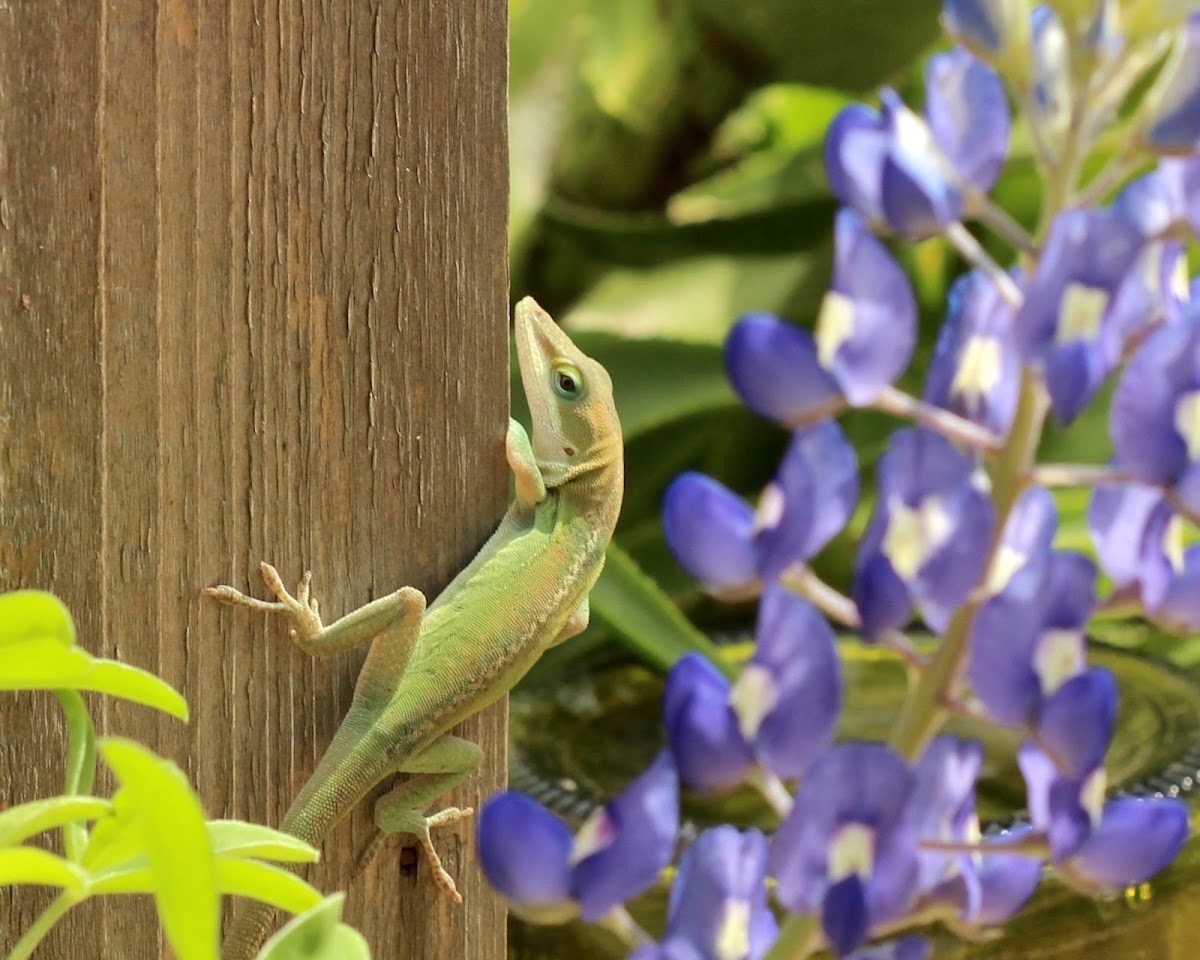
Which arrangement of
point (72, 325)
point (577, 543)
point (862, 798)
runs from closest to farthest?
point (862, 798)
point (72, 325)
point (577, 543)

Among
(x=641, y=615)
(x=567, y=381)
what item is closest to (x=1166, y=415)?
(x=567, y=381)

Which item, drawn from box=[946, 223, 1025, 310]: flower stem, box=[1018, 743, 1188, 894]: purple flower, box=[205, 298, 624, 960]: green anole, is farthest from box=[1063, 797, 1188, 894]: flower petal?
box=[205, 298, 624, 960]: green anole

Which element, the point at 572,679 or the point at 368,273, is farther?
the point at 572,679

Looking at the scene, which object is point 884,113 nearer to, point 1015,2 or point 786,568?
point 1015,2

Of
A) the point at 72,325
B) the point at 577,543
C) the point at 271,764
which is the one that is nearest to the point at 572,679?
the point at 577,543

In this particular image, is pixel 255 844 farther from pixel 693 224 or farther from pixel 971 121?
pixel 693 224

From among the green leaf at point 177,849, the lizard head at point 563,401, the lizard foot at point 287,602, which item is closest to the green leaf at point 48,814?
the green leaf at point 177,849
